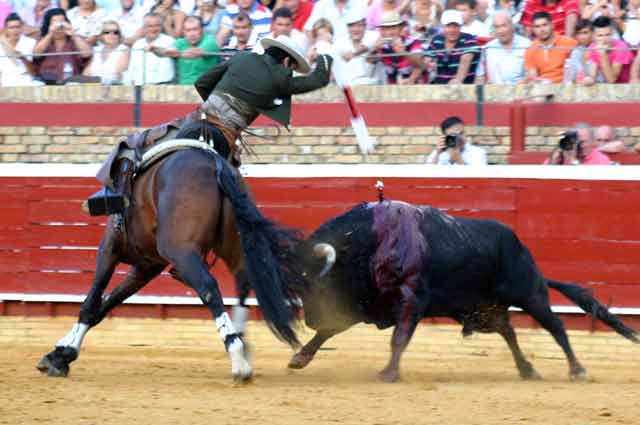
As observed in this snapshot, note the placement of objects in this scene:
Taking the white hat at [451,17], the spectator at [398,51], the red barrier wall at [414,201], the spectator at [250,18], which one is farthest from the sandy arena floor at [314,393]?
the spectator at [250,18]

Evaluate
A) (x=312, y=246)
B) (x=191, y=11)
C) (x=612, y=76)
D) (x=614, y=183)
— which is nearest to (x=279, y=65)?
(x=312, y=246)

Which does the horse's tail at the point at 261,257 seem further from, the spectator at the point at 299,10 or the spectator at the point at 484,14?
the spectator at the point at 299,10

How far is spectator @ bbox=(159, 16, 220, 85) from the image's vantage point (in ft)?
37.6

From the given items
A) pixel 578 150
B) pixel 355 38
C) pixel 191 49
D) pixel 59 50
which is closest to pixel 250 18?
pixel 191 49

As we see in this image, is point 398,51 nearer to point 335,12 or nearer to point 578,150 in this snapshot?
point 335,12

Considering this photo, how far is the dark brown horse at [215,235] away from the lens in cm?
726

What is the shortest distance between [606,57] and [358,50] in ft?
6.65

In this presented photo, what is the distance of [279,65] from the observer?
7844 mm

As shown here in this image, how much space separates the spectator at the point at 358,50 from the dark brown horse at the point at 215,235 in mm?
3840

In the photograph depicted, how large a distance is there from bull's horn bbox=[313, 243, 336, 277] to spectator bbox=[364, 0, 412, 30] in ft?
13.3

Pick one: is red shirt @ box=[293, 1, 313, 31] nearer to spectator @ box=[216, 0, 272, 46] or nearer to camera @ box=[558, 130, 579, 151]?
spectator @ box=[216, 0, 272, 46]

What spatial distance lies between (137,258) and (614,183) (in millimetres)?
3639

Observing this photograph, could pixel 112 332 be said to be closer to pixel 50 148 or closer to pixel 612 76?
pixel 50 148

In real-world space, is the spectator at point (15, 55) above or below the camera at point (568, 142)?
above
